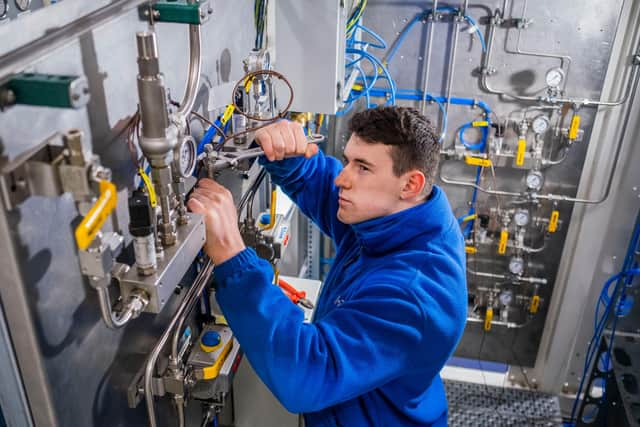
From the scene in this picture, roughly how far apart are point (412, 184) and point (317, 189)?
36 cm

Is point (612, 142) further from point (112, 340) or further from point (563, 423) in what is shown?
point (112, 340)

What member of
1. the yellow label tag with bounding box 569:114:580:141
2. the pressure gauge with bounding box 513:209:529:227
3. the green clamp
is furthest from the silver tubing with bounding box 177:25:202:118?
the pressure gauge with bounding box 513:209:529:227

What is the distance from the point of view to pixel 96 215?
0.63 meters

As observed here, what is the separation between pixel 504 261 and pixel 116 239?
7.79 ft

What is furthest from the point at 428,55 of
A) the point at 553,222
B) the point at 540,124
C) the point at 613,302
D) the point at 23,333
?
the point at 23,333

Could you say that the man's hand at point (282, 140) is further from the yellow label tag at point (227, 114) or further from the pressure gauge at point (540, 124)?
the pressure gauge at point (540, 124)

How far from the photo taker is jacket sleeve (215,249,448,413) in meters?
1.00

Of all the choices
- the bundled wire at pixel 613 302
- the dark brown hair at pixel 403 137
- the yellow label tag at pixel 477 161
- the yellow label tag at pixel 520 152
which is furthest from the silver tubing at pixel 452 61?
the dark brown hair at pixel 403 137

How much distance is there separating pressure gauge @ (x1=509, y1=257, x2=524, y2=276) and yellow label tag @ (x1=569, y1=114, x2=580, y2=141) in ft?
2.12

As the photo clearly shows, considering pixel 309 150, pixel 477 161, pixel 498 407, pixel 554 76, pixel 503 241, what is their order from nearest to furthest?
pixel 309 150 < pixel 554 76 < pixel 477 161 < pixel 503 241 < pixel 498 407

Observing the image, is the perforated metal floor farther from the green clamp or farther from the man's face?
the green clamp

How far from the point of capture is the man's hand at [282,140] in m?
1.29

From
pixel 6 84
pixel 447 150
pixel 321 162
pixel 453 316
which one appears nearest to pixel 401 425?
pixel 453 316

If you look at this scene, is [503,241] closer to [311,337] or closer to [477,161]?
[477,161]
